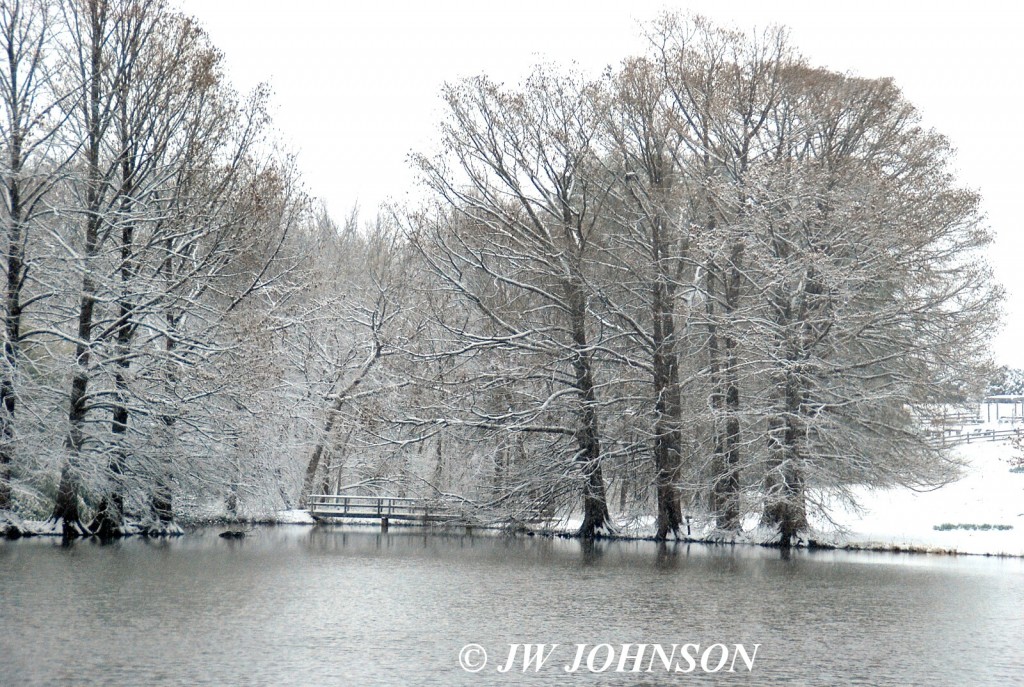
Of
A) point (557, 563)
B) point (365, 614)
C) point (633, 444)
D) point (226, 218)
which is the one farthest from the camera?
point (633, 444)

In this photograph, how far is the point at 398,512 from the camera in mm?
42188

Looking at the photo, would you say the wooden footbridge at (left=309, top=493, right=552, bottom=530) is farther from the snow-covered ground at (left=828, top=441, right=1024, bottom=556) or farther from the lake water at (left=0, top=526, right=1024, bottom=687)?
the snow-covered ground at (left=828, top=441, right=1024, bottom=556)

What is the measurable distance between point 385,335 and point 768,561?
2140 centimetres

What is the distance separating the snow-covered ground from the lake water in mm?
3511

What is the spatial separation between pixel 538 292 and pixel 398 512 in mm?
11837

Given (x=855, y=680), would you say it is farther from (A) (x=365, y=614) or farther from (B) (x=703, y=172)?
(B) (x=703, y=172)

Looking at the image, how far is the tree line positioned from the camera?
29312 millimetres

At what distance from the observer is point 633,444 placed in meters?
33.9

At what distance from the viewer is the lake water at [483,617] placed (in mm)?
11508

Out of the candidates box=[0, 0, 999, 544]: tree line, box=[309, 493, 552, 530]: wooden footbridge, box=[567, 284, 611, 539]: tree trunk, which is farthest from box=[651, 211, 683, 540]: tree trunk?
box=[309, 493, 552, 530]: wooden footbridge

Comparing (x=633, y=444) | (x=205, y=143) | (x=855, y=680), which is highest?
(x=205, y=143)

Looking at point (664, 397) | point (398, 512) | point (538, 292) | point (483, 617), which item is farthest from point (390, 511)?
point (483, 617)

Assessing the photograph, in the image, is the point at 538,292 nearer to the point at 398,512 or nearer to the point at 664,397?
the point at 664,397

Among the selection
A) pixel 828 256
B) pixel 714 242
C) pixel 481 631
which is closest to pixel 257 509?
pixel 714 242
